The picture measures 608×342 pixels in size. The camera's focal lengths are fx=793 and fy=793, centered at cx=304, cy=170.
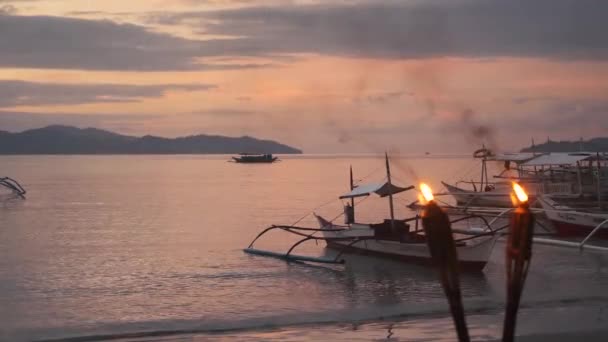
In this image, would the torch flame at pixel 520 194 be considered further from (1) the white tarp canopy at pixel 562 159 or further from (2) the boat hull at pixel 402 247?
(1) the white tarp canopy at pixel 562 159

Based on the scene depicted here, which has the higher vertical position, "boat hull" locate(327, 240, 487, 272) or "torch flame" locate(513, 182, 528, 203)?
"torch flame" locate(513, 182, 528, 203)

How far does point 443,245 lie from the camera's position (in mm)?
4262

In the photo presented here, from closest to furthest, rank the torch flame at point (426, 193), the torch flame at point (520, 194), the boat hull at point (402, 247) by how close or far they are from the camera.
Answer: the torch flame at point (520, 194) → the torch flame at point (426, 193) → the boat hull at point (402, 247)

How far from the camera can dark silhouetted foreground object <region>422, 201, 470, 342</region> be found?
167 inches

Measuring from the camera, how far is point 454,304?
4434 mm

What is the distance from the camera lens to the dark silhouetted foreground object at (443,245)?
4230mm

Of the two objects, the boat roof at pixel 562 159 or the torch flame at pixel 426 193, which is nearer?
the torch flame at pixel 426 193

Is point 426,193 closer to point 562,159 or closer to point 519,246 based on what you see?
point 519,246

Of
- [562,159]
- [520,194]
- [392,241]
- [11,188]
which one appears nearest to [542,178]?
[562,159]

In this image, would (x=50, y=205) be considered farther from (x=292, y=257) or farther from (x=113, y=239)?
(x=292, y=257)

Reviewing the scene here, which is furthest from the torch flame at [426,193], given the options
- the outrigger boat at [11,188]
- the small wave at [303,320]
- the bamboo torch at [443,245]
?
the outrigger boat at [11,188]

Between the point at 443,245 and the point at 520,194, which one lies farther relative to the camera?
the point at 520,194

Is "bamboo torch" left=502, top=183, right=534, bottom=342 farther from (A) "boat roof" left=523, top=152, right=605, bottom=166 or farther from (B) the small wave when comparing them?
(A) "boat roof" left=523, top=152, right=605, bottom=166

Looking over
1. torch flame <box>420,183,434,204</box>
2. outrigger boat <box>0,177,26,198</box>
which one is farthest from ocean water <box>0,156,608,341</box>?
outrigger boat <box>0,177,26,198</box>
